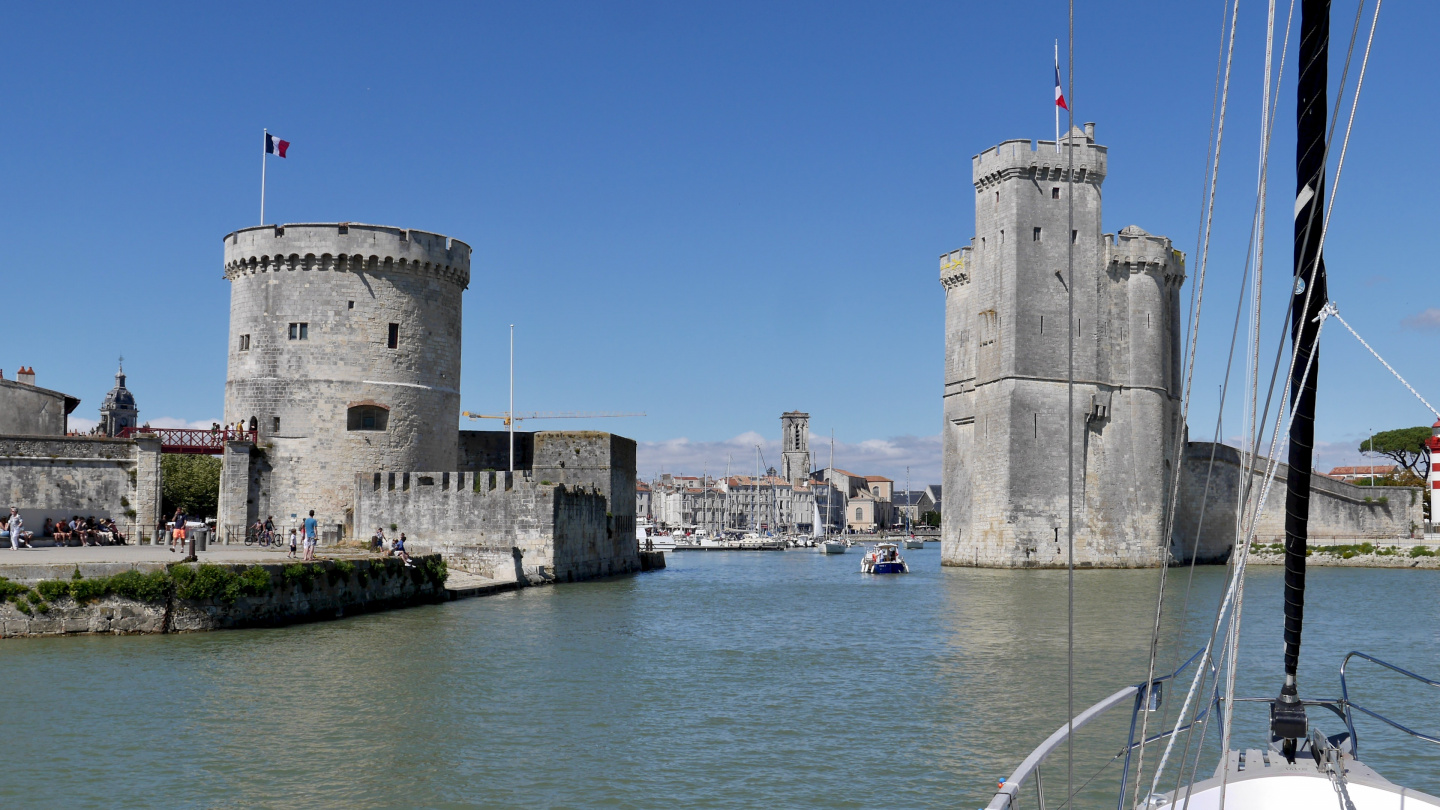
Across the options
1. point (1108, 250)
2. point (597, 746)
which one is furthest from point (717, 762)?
point (1108, 250)

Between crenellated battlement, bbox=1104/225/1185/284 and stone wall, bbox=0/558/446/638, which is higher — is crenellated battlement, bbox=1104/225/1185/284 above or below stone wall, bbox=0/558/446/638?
above

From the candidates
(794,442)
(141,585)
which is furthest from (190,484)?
(794,442)

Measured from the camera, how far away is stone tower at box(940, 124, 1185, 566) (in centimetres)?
4141

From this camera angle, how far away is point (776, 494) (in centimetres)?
13500

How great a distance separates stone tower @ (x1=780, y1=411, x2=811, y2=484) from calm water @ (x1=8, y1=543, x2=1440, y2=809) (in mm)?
124229

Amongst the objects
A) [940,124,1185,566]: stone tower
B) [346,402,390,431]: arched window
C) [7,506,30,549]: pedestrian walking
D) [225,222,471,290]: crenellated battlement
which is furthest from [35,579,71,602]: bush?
[940,124,1185,566]: stone tower

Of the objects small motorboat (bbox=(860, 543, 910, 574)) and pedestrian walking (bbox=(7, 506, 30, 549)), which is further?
small motorboat (bbox=(860, 543, 910, 574))

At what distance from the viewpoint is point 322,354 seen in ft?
103

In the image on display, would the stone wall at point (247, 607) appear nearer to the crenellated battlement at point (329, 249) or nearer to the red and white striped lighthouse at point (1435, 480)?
the crenellated battlement at point (329, 249)

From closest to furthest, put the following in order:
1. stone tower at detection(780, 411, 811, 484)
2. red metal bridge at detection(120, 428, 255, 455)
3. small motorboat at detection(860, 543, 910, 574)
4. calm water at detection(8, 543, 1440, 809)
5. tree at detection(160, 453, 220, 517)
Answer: calm water at detection(8, 543, 1440, 809) < red metal bridge at detection(120, 428, 255, 455) < small motorboat at detection(860, 543, 910, 574) < tree at detection(160, 453, 220, 517) < stone tower at detection(780, 411, 811, 484)

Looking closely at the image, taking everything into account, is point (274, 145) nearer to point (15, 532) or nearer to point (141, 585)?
point (15, 532)

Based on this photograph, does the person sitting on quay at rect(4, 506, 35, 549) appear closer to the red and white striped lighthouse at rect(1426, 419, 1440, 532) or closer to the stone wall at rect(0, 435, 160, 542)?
the stone wall at rect(0, 435, 160, 542)

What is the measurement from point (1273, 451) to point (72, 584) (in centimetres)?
1757

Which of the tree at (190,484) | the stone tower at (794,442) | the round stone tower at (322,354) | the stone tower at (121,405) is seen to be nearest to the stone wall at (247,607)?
the round stone tower at (322,354)
